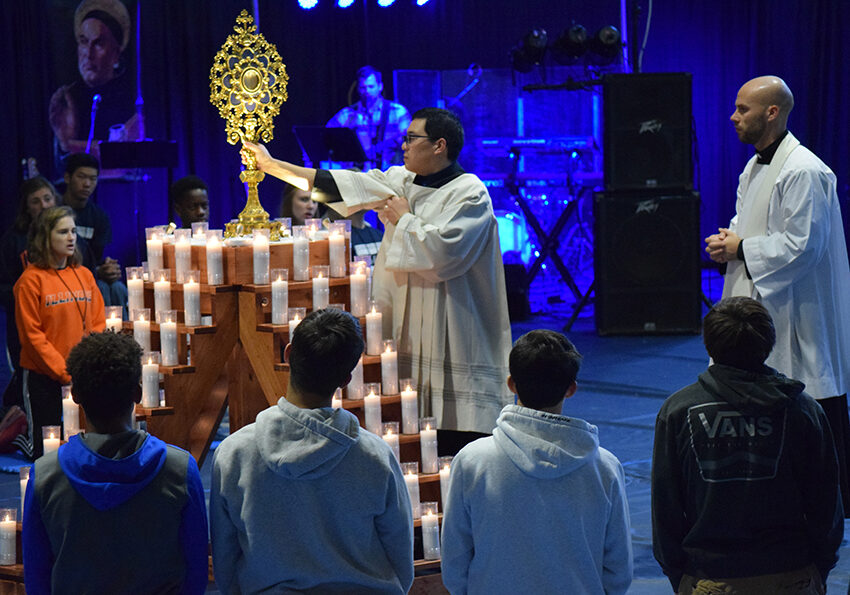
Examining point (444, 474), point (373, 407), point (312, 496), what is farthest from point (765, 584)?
point (373, 407)

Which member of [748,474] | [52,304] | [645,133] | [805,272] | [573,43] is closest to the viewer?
[748,474]

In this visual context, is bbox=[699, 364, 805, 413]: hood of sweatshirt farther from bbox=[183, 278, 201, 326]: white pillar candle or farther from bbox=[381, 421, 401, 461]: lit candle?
bbox=[183, 278, 201, 326]: white pillar candle

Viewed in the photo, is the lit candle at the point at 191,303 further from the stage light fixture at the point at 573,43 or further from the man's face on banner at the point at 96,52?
the man's face on banner at the point at 96,52

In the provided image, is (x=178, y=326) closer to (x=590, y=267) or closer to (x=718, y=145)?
(x=590, y=267)

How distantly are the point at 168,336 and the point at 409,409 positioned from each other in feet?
2.78

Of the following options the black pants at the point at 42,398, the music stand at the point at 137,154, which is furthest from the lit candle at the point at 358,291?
the music stand at the point at 137,154

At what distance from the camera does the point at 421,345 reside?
161 inches

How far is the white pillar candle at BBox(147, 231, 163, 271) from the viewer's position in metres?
3.92

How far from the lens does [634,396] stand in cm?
667

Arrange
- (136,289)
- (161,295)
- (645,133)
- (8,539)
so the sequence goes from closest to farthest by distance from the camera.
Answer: (8,539)
(161,295)
(136,289)
(645,133)

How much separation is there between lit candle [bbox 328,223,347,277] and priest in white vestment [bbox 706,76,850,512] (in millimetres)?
1361

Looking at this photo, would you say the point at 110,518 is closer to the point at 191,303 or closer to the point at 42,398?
the point at 191,303

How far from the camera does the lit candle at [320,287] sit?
3.81m

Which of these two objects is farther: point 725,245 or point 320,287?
point 725,245
